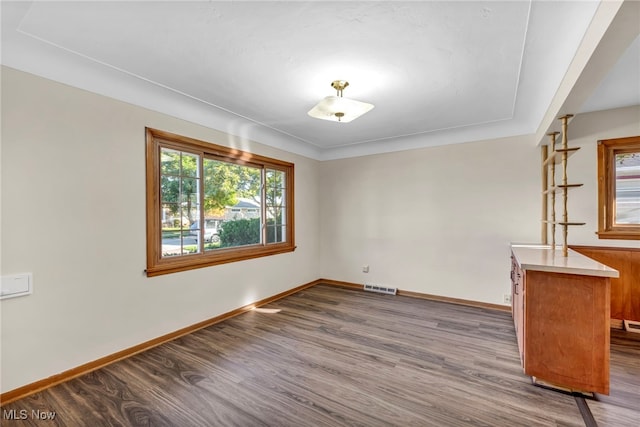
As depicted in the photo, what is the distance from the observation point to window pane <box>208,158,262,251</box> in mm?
3346

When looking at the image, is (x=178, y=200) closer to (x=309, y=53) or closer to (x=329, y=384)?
(x=309, y=53)

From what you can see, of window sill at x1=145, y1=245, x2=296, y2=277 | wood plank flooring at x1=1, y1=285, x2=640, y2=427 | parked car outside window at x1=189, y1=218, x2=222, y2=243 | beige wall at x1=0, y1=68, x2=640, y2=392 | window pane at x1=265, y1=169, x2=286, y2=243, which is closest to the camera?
wood plank flooring at x1=1, y1=285, x2=640, y2=427

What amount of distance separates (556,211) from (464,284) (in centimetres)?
144

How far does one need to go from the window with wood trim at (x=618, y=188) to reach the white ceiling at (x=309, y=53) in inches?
19.7

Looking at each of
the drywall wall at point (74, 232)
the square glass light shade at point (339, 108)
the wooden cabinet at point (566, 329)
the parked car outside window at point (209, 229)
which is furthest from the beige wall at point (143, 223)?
the wooden cabinet at point (566, 329)

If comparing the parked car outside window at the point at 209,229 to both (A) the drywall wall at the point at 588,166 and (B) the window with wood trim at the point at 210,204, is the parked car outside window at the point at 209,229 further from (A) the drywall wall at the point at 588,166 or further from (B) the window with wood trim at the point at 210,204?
(A) the drywall wall at the point at 588,166

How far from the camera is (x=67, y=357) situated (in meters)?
2.15

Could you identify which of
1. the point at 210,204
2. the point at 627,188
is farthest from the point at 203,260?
the point at 627,188

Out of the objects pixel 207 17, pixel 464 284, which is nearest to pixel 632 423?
pixel 464 284

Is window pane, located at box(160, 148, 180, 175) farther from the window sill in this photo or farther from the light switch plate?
the light switch plate

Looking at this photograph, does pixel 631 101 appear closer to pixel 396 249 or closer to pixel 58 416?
pixel 396 249

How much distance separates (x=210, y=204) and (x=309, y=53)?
2.12m

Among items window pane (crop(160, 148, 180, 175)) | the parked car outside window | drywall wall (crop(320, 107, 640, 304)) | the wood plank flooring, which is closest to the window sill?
the parked car outside window

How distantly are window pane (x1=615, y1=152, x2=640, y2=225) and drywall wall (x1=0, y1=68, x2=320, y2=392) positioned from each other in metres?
4.90
